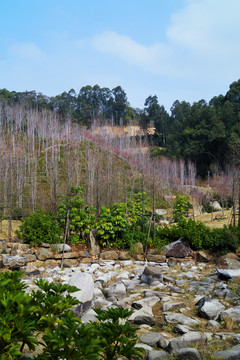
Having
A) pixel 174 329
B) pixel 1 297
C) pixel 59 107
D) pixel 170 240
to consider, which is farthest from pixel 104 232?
pixel 59 107

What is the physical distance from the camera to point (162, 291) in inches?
235

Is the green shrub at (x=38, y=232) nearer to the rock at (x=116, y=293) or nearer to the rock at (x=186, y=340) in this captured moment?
the rock at (x=116, y=293)

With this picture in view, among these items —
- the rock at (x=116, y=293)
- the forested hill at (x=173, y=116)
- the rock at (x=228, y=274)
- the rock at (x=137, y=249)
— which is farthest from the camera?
the forested hill at (x=173, y=116)

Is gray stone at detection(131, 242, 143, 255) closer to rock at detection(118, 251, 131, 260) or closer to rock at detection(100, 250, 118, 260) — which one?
rock at detection(118, 251, 131, 260)

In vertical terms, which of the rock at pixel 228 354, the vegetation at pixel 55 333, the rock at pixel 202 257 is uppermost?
the vegetation at pixel 55 333

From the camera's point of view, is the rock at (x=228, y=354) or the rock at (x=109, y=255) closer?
the rock at (x=228, y=354)

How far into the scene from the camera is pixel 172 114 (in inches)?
1865

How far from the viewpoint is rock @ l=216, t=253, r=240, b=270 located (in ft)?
24.5

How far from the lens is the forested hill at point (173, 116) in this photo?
105ft

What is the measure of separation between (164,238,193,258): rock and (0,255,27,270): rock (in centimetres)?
424

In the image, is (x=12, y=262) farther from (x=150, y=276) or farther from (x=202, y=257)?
(x=202, y=257)

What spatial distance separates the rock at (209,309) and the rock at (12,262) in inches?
182

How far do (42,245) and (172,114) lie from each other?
42280mm

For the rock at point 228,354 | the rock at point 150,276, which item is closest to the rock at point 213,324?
the rock at point 228,354
